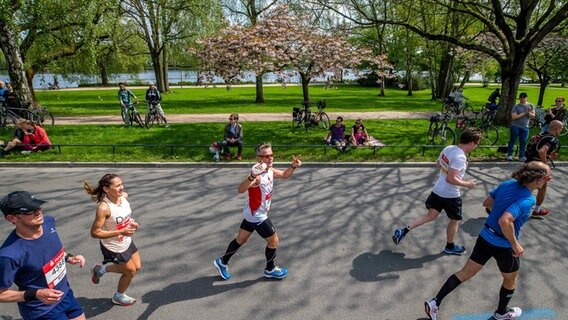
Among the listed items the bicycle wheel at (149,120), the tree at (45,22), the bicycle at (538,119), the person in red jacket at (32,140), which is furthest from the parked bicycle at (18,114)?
the bicycle at (538,119)

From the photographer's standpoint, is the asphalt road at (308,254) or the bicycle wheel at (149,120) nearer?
the asphalt road at (308,254)

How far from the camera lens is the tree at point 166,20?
860 inches

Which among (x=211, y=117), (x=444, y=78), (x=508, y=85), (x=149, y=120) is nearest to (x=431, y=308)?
(x=149, y=120)

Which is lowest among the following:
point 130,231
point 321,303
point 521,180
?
point 321,303

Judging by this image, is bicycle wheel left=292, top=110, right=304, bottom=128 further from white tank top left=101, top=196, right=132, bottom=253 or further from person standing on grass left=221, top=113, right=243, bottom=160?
white tank top left=101, top=196, right=132, bottom=253

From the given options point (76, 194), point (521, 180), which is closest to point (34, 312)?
point (521, 180)

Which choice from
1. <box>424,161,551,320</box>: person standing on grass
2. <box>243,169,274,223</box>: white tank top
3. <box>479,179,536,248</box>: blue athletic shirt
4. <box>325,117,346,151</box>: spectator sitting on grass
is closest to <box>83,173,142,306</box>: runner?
<box>243,169,274,223</box>: white tank top

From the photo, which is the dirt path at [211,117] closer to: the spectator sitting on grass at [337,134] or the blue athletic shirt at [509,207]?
the spectator sitting on grass at [337,134]

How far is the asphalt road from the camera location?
414cm

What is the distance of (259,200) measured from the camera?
4.34m

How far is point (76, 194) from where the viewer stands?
7906mm

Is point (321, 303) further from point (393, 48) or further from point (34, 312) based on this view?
point (393, 48)

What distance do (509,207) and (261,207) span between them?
2.57 meters

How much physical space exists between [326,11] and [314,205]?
35.8 ft
